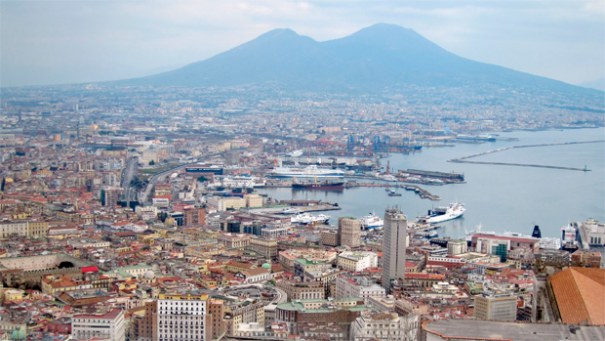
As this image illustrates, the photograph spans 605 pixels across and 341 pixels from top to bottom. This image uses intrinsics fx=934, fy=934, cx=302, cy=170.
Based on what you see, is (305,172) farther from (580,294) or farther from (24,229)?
(580,294)

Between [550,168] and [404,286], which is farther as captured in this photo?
[550,168]

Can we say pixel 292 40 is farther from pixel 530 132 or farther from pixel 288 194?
pixel 288 194

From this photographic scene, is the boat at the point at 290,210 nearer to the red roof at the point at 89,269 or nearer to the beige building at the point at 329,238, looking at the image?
the beige building at the point at 329,238

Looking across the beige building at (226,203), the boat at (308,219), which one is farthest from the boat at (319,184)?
the boat at (308,219)

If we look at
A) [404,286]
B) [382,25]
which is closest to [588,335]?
[404,286]

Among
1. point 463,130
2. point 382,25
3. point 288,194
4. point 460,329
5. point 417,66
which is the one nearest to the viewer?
point 460,329

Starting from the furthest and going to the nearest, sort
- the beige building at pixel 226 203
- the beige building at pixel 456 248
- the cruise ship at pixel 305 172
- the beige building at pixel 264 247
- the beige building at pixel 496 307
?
the cruise ship at pixel 305 172 < the beige building at pixel 226 203 < the beige building at pixel 456 248 < the beige building at pixel 264 247 < the beige building at pixel 496 307
